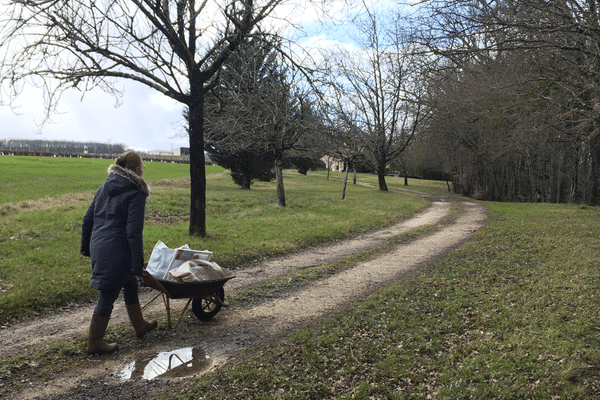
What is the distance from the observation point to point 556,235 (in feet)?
41.8

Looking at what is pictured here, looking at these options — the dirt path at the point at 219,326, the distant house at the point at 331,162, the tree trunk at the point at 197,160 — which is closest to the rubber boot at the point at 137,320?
the dirt path at the point at 219,326

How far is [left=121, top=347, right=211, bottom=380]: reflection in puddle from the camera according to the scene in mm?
4297

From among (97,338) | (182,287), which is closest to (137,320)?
(97,338)

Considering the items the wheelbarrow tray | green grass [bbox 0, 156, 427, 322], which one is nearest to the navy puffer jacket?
the wheelbarrow tray

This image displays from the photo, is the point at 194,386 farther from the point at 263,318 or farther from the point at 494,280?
the point at 494,280

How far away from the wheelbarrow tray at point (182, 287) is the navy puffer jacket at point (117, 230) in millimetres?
280

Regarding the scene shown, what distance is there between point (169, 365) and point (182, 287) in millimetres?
916

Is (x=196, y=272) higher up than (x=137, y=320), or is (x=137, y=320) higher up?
(x=196, y=272)

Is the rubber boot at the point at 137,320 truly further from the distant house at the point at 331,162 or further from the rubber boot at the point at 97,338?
the distant house at the point at 331,162

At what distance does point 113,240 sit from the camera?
15.4 feet

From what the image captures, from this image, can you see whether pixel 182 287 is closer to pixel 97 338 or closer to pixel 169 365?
pixel 169 365

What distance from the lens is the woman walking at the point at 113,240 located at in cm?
468

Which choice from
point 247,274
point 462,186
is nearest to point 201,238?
point 247,274

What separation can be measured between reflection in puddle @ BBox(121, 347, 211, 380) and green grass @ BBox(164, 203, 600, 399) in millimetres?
316
